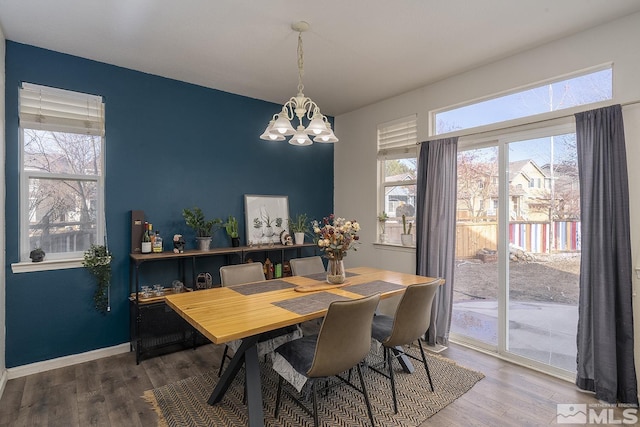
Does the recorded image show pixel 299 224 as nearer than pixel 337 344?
No

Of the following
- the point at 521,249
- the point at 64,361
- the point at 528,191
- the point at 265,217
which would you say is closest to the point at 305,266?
the point at 265,217

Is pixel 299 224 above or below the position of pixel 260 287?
above

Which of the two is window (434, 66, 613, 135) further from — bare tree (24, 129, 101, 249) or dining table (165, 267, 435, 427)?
bare tree (24, 129, 101, 249)

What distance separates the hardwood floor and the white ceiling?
2.87 m

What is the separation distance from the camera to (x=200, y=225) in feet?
12.2

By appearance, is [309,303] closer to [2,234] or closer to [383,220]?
[383,220]

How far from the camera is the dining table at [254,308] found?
1.92 meters

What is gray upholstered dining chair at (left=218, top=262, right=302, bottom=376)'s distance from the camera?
272cm

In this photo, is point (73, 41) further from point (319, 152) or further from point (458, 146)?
point (458, 146)

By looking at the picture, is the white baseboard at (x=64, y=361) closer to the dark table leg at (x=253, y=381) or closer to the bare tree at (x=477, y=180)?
the dark table leg at (x=253, y=381)

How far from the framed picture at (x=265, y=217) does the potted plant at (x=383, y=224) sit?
1243mm

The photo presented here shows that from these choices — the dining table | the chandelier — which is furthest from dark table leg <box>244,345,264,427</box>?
the chandelier

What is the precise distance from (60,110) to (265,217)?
2.32 m

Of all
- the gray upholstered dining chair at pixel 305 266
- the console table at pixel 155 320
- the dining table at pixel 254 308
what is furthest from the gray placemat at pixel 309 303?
the console table at pixel 155 320
